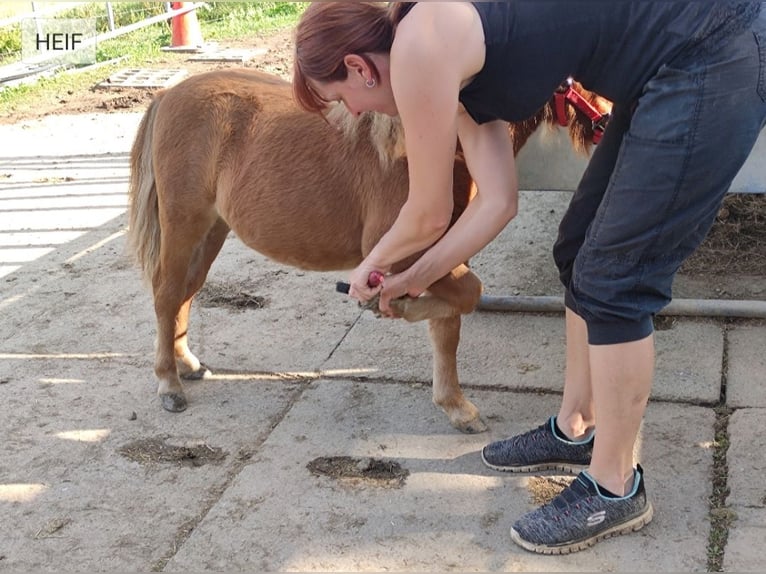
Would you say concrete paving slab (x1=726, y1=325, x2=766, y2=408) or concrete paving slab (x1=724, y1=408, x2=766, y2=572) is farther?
concrete paving slab (x1=726, y1=325, x2=766, y2=408)

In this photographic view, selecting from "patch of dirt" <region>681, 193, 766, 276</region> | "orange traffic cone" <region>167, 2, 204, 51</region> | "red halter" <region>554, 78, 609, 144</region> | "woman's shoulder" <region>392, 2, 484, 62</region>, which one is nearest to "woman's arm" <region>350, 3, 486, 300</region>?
"woman's shoulder" <region>392, 2, 484, 62</region>

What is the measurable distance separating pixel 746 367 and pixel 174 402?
Answer: 231cm

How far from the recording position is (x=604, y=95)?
240 centimetres

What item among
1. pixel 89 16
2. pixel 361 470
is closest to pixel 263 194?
pixel 361 470

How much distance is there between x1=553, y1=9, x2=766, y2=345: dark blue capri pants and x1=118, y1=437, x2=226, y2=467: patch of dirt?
1528 millimetres

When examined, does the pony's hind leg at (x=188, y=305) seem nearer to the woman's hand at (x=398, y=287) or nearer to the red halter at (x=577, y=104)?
the woman's hand at (x=398, y=287)

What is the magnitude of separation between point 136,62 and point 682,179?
9.70 meters

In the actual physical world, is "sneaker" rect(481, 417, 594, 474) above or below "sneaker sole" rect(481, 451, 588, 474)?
above

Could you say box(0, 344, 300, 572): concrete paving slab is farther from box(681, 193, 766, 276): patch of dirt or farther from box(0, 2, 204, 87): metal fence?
box(0, 2, 204, 87): metal fence

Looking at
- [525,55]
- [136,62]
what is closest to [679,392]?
[525,55]

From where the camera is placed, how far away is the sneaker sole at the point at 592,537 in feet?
8.78

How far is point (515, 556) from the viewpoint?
2.69 meters

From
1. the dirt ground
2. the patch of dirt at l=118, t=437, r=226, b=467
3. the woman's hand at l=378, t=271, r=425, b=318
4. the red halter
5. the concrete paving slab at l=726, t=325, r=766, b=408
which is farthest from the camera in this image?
the dirt ground

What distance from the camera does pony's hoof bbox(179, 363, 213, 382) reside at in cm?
397
